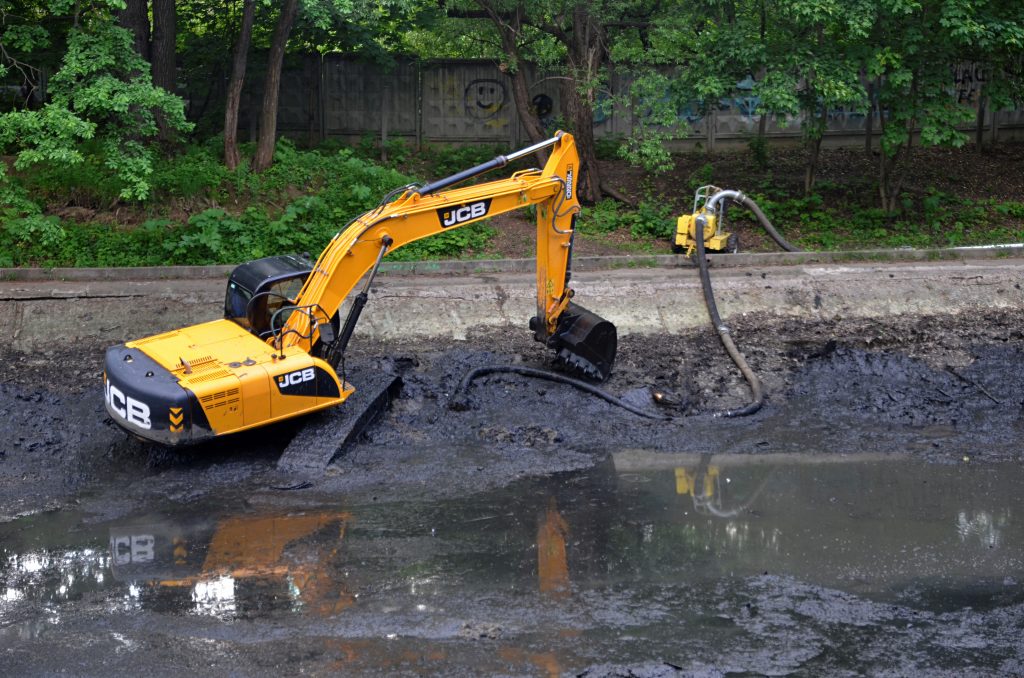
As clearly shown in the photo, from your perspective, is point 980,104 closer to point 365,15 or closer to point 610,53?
point 610,53

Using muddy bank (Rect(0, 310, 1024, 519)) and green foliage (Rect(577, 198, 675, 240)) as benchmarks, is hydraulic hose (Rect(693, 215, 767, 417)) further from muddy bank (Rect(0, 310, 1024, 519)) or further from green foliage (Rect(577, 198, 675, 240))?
green foliage (Rect(577, 198, 675, 240))

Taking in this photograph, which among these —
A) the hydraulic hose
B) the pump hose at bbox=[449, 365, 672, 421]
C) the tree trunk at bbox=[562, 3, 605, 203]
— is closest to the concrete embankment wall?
the hydraulic hose

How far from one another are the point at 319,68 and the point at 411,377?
34.6 feet

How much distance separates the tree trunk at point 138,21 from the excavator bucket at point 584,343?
903 centimetres

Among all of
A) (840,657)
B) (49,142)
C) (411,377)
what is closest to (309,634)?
(840,657)

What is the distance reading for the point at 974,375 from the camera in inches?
523

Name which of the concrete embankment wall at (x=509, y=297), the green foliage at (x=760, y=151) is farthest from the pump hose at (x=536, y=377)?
the green foliage at (x=760, y=151)

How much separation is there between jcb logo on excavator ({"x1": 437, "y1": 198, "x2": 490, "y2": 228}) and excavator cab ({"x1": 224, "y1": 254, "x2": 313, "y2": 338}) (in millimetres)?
1569

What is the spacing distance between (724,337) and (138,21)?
10781 millimetres

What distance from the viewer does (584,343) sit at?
41.2ft

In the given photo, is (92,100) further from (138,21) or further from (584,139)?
(584,139)

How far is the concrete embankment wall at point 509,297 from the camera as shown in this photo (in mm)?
14375

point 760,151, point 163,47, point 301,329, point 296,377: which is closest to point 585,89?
point 760,151

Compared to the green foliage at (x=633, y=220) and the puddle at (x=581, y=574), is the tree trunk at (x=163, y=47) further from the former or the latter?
the puddle at (x=581, y=574)
